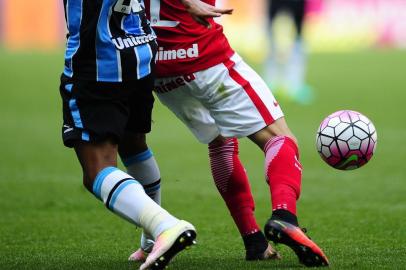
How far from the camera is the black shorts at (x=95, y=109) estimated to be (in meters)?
4.54

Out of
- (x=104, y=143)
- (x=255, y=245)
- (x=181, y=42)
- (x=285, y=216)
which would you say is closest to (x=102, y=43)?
(x=104, y=143)

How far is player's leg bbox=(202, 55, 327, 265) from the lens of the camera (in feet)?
15.8

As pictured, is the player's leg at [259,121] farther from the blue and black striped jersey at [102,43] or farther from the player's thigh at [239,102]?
the blue and black striped jersey at [102,43]

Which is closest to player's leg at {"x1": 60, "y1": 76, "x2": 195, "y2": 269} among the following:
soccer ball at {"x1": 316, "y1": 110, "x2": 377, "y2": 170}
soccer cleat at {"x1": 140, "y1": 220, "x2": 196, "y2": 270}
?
soccer cleat at {"x1": 140, "y1": 220, "x2": 196, "y2": 270}

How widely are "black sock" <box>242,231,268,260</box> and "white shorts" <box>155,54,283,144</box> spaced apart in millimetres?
658

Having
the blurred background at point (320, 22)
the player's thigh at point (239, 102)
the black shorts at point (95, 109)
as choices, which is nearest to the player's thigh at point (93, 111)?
the black shorts at point (95, 109)

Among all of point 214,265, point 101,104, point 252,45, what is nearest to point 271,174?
point 214,265

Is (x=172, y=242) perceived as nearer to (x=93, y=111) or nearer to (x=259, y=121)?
(x=93, y=111)

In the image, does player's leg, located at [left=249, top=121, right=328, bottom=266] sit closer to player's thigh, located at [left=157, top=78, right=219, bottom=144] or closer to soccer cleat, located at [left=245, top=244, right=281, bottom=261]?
player's thigh, located at [left=157, top=78, right=219, bottom=144]

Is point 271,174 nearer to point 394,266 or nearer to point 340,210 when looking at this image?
point 394,266

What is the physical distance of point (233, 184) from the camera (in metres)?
5.46

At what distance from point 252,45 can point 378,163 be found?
19930 mm

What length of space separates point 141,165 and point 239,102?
78 cm

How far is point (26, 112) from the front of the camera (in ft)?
50.4
